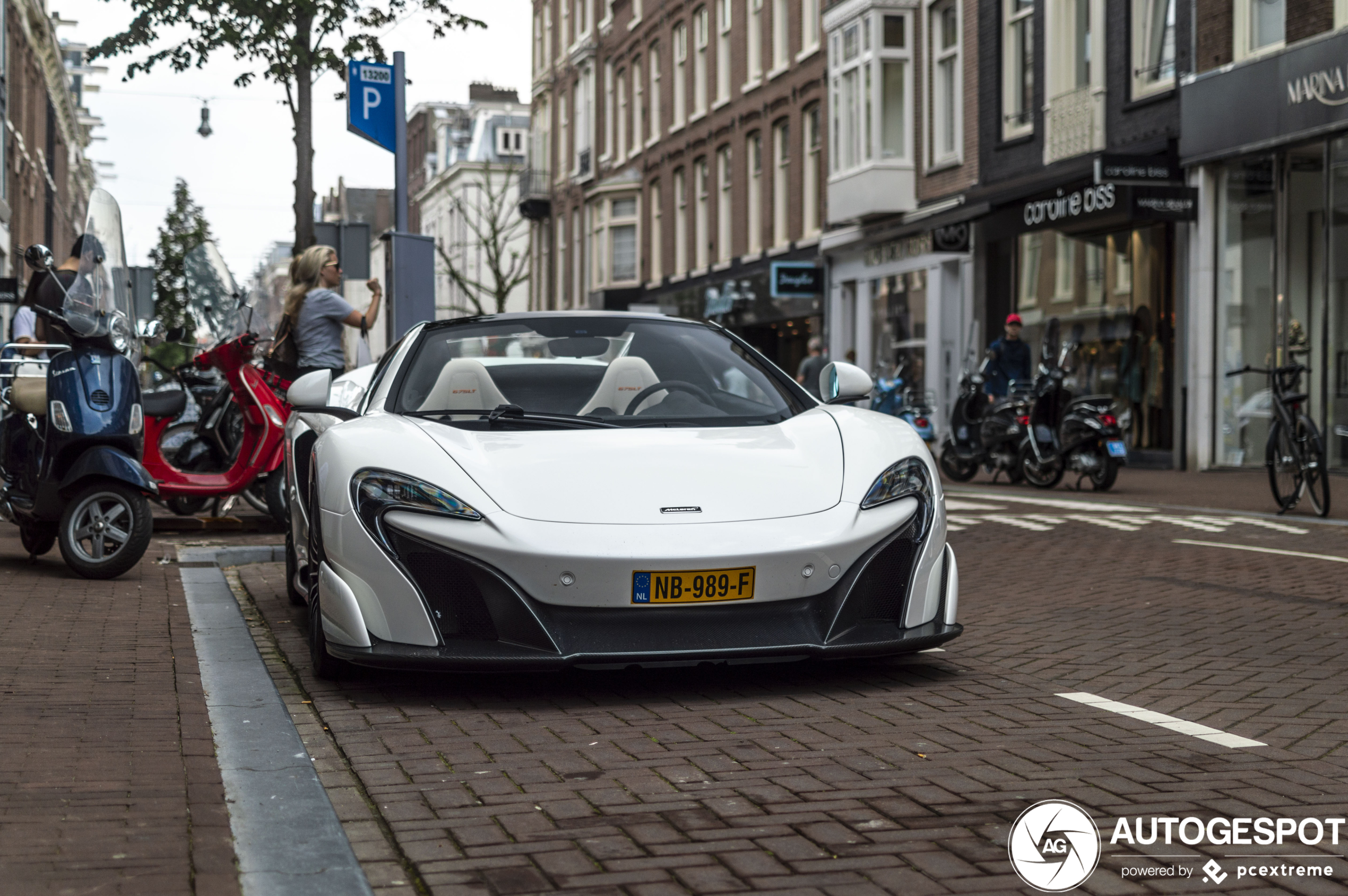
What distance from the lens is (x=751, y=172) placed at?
1432 inches

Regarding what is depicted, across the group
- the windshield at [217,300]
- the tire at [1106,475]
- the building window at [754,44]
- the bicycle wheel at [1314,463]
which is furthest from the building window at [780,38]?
the windshield at [217,300]

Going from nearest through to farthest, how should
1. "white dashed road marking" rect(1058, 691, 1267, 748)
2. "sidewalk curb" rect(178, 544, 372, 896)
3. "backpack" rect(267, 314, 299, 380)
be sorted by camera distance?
"sidewalk curb" rect(178, 544, 372, 896) < "white dashed road marking" rect(1058, 691, 1267, 748) < "backpack" rect(267, 314, 299, 380)

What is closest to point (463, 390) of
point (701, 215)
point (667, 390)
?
point (667, 390)

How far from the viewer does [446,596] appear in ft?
16.1

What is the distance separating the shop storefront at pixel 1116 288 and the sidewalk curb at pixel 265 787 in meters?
16.3

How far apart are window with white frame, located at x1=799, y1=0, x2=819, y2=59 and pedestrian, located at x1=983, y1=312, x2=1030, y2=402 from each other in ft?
48.5

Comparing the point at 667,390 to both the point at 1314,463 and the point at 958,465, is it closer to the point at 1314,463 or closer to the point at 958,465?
the point at 1314,463

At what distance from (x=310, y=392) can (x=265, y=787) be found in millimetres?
2747

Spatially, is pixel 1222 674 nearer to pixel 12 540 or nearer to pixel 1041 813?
pixel 1041 813

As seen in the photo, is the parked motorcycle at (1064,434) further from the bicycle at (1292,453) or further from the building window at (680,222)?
the building window at (680,222)

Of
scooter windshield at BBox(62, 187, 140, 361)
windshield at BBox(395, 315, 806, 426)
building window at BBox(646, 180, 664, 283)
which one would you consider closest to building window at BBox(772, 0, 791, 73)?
building window at BBox(646, 180, 664, 283)

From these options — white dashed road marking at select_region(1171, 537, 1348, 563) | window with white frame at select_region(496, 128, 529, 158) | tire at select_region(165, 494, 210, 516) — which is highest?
window with white frame at select_region(496, 128, 529, 158)

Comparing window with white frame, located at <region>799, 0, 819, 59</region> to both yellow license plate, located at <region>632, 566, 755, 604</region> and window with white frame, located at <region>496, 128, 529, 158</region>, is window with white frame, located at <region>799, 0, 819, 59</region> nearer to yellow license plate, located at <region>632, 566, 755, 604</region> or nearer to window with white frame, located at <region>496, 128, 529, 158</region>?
yellow license plate, located at <region>632, 566, 755, 604</region>

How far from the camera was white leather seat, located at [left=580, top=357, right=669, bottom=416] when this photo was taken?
6.03 metres
